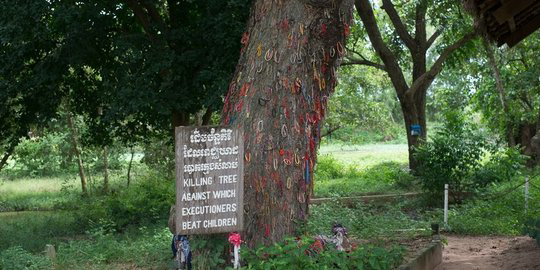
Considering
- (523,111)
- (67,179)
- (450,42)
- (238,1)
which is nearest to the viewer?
(238,1)

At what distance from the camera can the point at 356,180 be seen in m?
26.9

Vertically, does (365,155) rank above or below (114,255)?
above

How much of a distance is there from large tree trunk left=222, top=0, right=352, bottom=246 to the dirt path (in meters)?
3.00

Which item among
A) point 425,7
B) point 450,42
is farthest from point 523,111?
point 425,7

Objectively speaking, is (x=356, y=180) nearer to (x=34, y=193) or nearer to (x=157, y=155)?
(x=157, y=155)

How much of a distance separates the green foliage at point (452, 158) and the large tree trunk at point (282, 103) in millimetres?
9211

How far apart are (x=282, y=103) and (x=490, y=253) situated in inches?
200

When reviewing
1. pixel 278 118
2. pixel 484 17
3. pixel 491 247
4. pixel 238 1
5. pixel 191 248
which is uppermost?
pixel 238 1

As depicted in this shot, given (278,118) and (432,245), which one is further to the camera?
(432,245)

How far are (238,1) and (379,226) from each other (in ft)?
20.1

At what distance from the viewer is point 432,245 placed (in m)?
10.4

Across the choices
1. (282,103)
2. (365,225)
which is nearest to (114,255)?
(365,225)

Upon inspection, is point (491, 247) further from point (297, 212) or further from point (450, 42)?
point (450, 42)

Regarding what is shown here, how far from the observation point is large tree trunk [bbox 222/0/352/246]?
8719 millimetres
